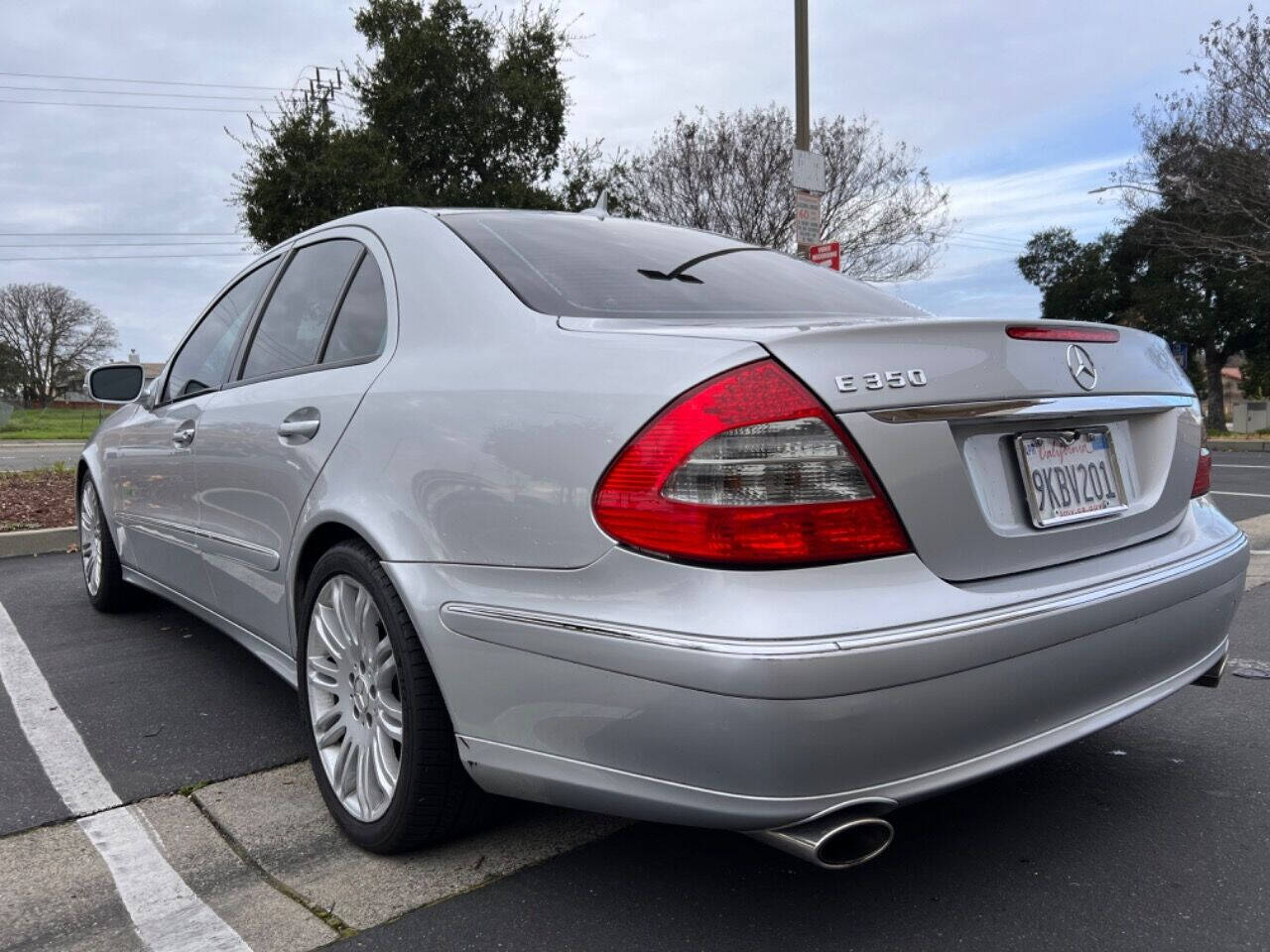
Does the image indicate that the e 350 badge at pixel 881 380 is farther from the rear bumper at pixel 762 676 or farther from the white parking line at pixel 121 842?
the white parking line at pixel 121 842

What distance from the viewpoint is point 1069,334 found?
2141mm

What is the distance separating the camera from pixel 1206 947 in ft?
6.20

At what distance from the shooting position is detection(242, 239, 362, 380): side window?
2865 millimetres

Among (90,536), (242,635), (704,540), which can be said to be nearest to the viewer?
(704,540)

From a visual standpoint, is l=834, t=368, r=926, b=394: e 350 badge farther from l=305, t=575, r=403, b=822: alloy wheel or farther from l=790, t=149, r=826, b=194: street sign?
l=790, t=149, r=826, b=194: street sign

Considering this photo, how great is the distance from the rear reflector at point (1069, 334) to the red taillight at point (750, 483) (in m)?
0.53

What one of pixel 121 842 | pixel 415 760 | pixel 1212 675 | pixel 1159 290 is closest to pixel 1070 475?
pixel 1212 675

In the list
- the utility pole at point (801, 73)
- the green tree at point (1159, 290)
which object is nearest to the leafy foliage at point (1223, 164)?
the green tree at point (1159, 290)

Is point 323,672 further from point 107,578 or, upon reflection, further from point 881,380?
point 107,578

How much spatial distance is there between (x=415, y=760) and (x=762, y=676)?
894mm

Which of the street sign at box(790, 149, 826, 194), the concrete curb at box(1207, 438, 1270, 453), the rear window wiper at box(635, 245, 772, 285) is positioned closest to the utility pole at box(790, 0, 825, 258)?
the street sign at box(790, 149, 826, 194)

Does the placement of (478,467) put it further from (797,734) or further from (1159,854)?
(1159,854)

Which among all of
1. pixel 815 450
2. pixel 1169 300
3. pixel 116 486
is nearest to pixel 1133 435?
pixel 815 450

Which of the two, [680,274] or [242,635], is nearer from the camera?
[680,274]
